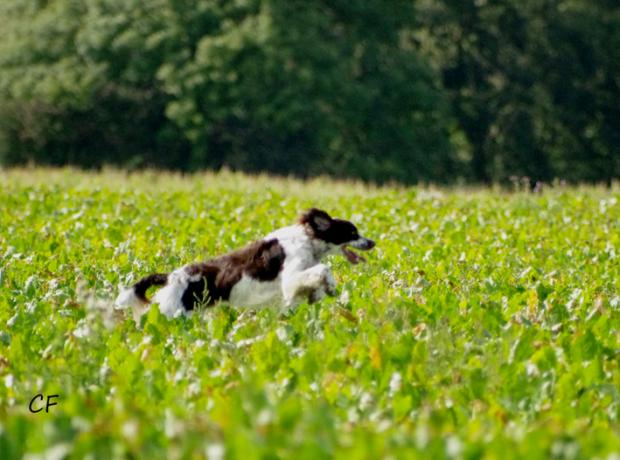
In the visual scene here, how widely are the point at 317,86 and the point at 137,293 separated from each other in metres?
35.5

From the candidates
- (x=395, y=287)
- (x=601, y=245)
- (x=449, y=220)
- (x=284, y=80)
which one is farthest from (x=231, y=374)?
(x=284, y=80)

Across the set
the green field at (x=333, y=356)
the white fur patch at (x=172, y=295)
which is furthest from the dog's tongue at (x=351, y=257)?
the white fur patch at (x=172, y=295)

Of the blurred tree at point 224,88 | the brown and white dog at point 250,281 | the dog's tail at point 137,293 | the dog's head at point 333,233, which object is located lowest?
the blurred tree at point 224,88

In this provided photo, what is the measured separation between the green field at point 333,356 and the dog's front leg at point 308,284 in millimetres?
166

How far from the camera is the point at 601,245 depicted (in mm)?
14977

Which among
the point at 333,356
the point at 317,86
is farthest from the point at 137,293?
the point at 317,86

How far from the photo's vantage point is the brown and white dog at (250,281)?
881cm

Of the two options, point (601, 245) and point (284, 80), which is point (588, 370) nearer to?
point (601, 245)

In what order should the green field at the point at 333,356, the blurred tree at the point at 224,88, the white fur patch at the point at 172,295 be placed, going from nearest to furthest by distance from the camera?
the green field at the point at 333,356 < the white fur patch at the point at 172,295 < the blurred tree at the point at 224,88

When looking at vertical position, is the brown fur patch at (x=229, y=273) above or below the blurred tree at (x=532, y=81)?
above

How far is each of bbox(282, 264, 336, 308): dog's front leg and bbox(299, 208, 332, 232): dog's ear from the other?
1.83 ft

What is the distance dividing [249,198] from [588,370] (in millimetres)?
15119

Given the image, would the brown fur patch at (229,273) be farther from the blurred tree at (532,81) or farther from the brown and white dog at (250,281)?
the blurred tree at (532,81)

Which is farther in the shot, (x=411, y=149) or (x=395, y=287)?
(x=411, y=149)
